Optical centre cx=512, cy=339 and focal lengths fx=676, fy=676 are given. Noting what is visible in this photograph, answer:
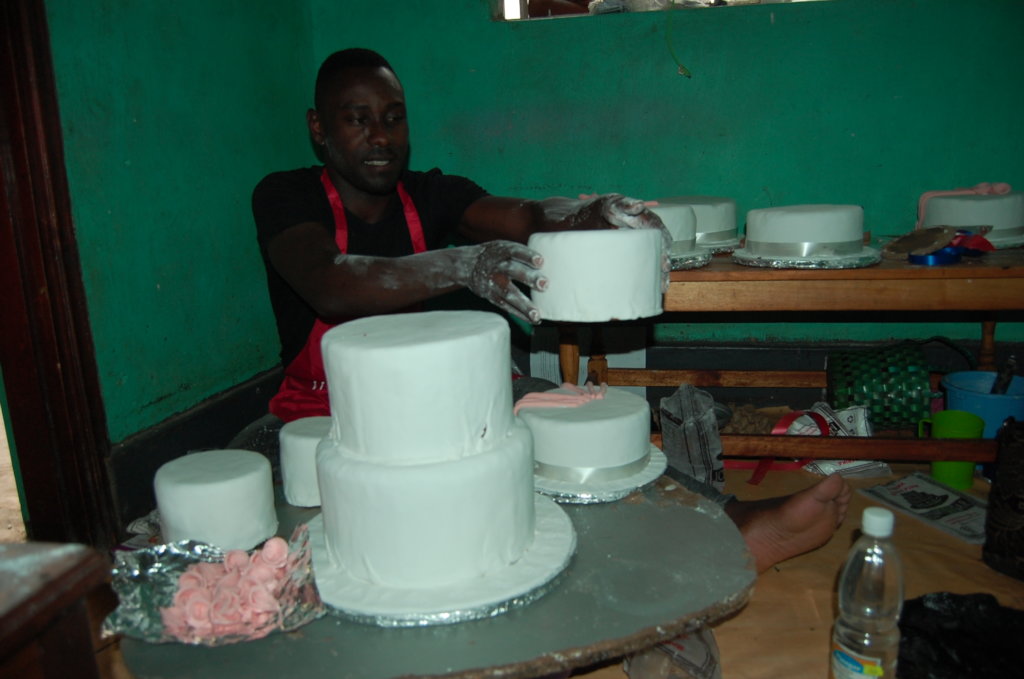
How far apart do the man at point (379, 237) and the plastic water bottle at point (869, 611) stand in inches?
14.9

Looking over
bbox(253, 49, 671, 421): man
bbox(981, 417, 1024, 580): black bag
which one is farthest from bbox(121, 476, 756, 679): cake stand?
bbox(981, 417, 1024, 580): black bag

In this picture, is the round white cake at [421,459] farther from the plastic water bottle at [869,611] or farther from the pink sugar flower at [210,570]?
the plastic water bottle at [869,611]

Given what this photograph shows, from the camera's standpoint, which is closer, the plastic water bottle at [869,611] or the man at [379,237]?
the plastic water bottle at [869,611]

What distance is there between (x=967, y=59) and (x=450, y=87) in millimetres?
2368

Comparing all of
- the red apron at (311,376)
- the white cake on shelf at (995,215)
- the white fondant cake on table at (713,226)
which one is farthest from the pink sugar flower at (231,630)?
the white cake on shelf at (995,215)

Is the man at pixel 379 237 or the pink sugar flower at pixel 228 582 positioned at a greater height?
the man at pixel 379 237

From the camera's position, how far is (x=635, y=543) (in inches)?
57.0

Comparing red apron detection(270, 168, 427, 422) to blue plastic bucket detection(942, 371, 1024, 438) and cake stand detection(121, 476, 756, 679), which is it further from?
blue plastic bucket detection(942, 371, 1024, 438)

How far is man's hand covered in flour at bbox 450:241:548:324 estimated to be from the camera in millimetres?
1486

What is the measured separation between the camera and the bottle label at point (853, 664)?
54.4 inches

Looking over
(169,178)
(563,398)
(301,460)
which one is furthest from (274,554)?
(169,178)

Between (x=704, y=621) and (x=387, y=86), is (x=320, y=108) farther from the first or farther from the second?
(x=704, y=621)

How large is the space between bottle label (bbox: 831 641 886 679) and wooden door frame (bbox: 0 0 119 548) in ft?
7.03

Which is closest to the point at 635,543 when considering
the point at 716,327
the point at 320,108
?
the point at 320,108
